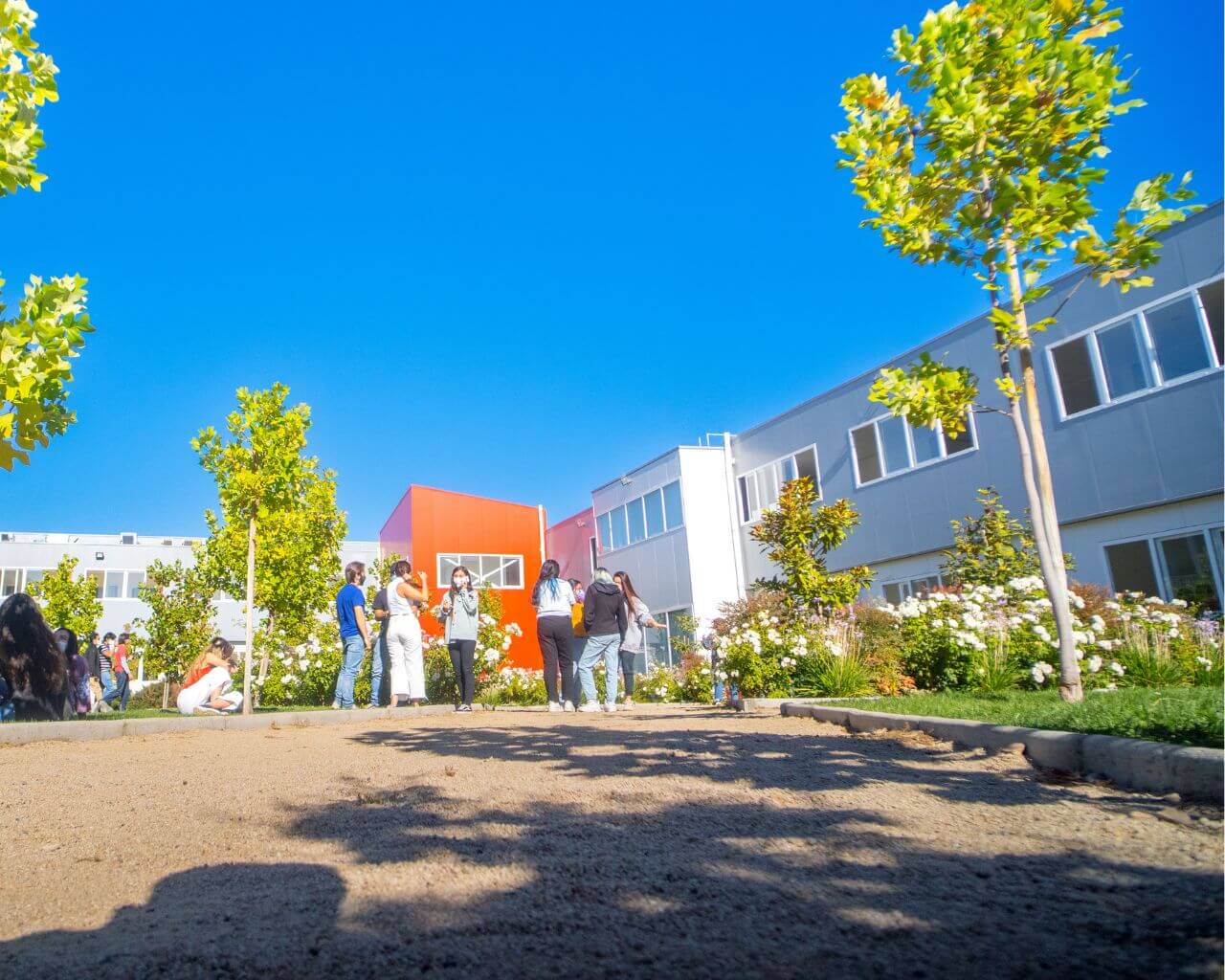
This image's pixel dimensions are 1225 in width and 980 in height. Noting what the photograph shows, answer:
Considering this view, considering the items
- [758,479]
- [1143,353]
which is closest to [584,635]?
[1143,353]

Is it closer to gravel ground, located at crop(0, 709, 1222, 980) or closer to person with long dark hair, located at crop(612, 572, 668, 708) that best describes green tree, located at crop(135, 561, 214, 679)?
person with long dark hair, located at crop(612, 572, 668, 708)

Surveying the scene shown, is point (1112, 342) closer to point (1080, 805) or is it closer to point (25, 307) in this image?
point (1080, 805)

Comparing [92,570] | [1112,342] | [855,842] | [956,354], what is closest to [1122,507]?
[1112,342]

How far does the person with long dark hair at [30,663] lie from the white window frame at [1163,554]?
48.2ft

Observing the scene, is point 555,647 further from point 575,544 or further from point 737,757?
point 575,544

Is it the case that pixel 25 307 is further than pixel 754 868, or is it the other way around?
pixel 25 307

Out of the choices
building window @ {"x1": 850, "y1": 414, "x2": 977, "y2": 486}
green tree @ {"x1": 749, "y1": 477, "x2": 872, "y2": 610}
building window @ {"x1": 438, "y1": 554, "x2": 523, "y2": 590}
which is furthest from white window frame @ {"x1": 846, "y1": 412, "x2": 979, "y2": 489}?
building window @ {"x1": 438, "y1": 554, "x2": 523, "y2": 590}

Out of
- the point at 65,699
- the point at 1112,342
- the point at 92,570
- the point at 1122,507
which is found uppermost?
the point at 92,570

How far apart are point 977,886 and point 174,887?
2628mm

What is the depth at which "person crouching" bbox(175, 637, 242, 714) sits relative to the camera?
1148 centimetres

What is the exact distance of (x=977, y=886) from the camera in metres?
2.69

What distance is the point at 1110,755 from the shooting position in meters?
4.16

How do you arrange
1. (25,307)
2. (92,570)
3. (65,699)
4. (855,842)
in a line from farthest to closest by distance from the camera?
(92,570) < (65,699) < (25,307) < (855,842)

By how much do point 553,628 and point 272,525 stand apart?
4.92 m
